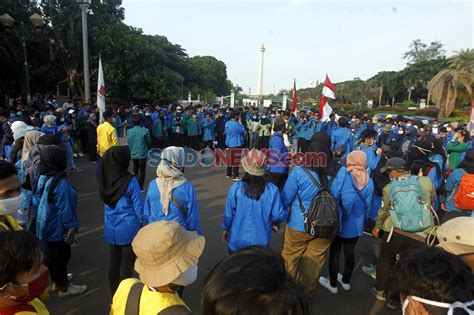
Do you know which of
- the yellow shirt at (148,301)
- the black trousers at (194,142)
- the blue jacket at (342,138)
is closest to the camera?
the yellow shirt at (148,301)

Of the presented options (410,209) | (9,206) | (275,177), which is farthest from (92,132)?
(410,209)

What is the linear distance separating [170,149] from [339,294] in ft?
8.20

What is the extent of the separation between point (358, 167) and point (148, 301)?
8.23 ft

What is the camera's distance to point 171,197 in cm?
294

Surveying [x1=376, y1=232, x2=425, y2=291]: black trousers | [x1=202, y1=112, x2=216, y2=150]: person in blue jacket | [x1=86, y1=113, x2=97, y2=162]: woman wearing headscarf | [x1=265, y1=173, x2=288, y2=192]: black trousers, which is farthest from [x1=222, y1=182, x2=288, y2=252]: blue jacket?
[x1=202, y1=112, x2=216, y2=150]: person in blue jacket

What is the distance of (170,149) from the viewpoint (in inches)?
122

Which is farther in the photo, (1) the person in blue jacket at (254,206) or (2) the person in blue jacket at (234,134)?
(2) the person in blue jacket at (234,134)

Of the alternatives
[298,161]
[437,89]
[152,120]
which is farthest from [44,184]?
[437,89]

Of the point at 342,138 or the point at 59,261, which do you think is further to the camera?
the point at 342,138

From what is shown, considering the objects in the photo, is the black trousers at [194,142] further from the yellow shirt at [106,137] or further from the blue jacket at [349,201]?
the blue jacket at [349,201]

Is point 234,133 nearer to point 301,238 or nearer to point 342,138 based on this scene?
point 342,138

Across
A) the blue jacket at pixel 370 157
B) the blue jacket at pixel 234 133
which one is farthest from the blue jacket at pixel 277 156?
the blue jacket at pixel 234 133

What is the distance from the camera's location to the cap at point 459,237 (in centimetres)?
176

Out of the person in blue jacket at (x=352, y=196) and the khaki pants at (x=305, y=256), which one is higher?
the person in blue jacket at (x=352, y=196)
